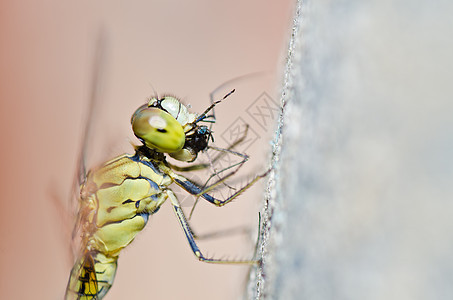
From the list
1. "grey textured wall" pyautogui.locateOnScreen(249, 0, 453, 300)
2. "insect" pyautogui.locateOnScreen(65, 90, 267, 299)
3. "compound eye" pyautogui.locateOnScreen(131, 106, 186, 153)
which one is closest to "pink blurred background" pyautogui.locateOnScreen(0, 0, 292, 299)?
"insect" pyautogui.locateOnScreen(65, 90, 267, 299)

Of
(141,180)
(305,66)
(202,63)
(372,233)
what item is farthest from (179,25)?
(372,233)

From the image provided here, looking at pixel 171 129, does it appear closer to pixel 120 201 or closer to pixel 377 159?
pixel 120 201

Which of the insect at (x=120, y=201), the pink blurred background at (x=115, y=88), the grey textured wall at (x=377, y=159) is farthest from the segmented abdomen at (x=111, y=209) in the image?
the pink blurred background at (x=115, y=88)

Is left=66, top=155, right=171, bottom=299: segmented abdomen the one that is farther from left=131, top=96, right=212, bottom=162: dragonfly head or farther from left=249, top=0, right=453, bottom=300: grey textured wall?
left=249, top=0, right=453, bottom=300: grey textured wall

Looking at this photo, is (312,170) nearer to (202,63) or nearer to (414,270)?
(414,270)

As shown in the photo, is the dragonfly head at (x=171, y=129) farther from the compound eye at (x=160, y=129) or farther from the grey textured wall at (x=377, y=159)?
the grey textured wall at (x=377, y=159)

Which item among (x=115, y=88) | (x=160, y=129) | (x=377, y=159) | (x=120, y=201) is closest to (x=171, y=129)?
(x=160, y=129)
